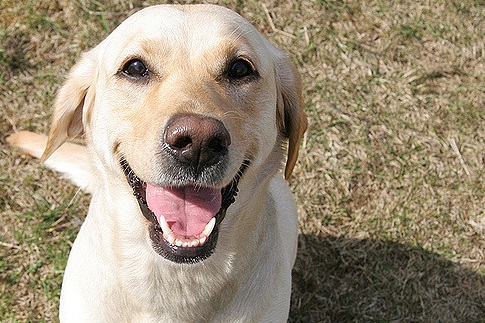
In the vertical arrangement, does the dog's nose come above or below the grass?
above

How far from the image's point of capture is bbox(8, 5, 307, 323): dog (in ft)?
7.84

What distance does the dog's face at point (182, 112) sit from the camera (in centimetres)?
235

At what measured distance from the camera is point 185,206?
2590 millimetres

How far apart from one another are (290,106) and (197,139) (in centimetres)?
90

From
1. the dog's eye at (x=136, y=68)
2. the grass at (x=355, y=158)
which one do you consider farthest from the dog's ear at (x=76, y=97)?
the grass at (x=355, y=158)

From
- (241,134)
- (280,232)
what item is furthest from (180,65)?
(280,232)

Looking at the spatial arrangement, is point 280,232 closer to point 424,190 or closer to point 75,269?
point 75,269

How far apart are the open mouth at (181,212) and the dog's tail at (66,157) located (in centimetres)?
156

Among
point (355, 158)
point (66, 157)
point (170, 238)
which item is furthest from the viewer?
point (355, 158)

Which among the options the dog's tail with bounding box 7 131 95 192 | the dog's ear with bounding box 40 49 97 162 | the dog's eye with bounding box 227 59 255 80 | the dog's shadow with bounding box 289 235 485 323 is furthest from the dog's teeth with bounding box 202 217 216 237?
the dog's shadow with bounding box 289 235 485 323

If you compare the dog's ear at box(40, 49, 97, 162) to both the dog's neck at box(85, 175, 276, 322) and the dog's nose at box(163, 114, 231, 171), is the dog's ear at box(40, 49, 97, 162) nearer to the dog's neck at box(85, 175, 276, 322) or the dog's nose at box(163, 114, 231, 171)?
the dog's neck at box(85, 175, 276, 322)

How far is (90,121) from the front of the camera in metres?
2.85

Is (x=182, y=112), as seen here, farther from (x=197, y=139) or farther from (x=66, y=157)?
(x=66, y=157)

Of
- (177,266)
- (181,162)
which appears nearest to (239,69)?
(181,162)
